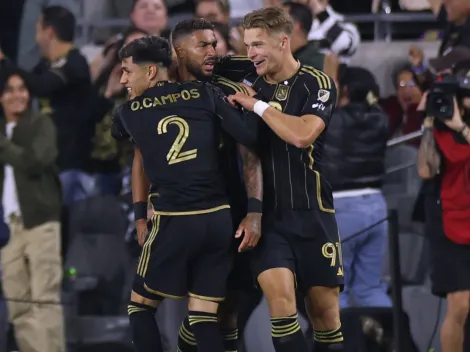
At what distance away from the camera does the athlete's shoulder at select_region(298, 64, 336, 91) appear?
7523 mm

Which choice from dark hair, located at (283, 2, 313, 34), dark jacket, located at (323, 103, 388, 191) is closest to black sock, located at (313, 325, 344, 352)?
dark jacket, located at (323, 103, 388, 191)

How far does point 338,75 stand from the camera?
9.82m

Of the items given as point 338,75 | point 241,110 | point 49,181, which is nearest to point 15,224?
point 49,181

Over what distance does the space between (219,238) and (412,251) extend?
127 inches

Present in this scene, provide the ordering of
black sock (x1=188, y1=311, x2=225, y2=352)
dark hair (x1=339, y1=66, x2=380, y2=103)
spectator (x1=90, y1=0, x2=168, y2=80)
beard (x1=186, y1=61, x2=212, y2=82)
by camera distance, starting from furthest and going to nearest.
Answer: spectator (x1=90, y1=0, x2=168, y2=80) < dark hair (x1=339, y1=66, x2=380, y2=103) < beard (x1=186, y1=61, x2=212, y2=82) < black sock (x1=188, y1=311, x2=225, y2=352)

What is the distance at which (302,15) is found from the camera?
9.41 m

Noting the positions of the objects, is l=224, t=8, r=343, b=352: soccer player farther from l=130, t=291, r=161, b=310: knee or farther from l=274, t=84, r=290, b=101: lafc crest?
l=130, t=291, r=161, b=310: knee

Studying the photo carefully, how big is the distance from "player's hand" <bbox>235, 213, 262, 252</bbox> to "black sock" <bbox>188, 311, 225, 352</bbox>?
1.31 feet

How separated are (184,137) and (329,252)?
986 millimetres

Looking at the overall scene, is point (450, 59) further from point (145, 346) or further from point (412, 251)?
point (145, 346)

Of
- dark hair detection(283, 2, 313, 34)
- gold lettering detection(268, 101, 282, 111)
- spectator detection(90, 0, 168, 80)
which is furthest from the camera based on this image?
spectator detection(90, 0, 168, 80)

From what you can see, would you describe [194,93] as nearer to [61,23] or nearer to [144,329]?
[144,329]

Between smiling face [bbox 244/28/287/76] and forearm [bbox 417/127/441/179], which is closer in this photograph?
smiling face [bbox 244/28/287/76]

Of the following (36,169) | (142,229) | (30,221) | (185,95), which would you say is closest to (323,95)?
(185,95)
